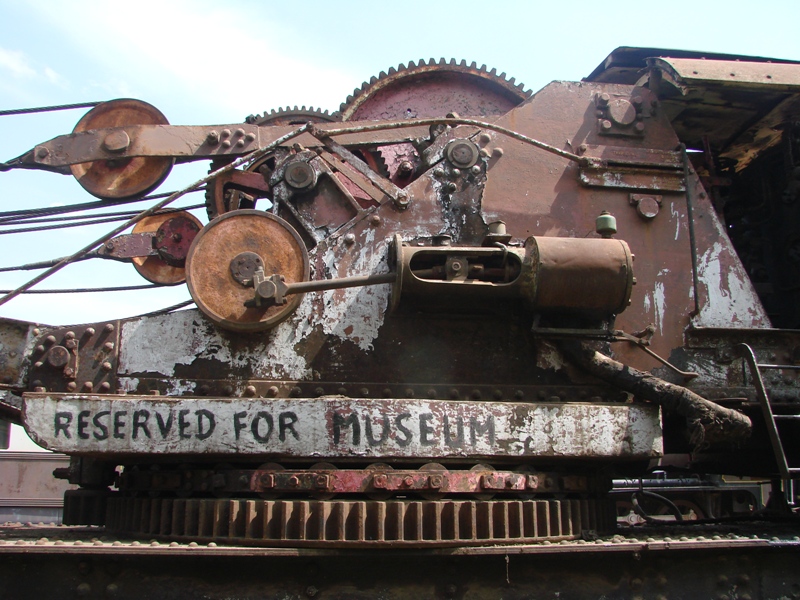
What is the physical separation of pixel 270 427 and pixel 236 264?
1.11 meters

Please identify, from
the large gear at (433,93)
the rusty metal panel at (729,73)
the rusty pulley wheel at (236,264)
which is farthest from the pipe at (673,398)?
the large gear at (433,93)

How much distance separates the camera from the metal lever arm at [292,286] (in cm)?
491

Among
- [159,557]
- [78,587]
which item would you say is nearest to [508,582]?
[159,557]

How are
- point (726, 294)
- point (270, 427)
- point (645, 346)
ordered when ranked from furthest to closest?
point (726, 294) → point (645, 346) → point (270, 427)

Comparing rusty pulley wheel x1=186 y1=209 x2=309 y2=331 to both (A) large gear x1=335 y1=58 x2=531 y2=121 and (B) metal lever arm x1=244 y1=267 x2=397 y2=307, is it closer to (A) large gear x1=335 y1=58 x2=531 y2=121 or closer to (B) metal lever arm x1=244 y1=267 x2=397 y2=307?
(B) metal lever arm x1=244 y1=267 x2=397 y2=307

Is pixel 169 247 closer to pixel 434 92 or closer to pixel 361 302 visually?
pixel 361 302

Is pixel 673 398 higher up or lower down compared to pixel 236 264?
lower down

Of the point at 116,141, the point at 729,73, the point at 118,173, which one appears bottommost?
the point at 118,173

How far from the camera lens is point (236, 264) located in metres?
5.09

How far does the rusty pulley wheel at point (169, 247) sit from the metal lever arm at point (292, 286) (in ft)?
6.65

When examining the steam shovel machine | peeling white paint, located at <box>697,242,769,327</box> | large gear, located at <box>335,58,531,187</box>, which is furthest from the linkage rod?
peeling white paint, located at <box>697,242,769,327</box>

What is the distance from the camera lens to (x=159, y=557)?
4.25 meters

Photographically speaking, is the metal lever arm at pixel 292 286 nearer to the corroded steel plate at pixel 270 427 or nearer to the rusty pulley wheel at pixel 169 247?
the corroded steel plate at pixel 270 427

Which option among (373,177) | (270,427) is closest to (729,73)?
(373,177)
